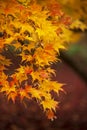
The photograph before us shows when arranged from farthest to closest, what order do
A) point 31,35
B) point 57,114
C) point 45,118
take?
point 57,114, point 45,118, point 31,35

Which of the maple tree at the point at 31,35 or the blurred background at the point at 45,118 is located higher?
the maple tree at the point at 31,35

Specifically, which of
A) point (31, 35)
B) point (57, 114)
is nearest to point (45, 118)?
point (57, 114)

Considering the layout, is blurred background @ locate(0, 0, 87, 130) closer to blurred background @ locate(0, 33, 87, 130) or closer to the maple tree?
blurred background @ locate(0, 33, 87, 130)

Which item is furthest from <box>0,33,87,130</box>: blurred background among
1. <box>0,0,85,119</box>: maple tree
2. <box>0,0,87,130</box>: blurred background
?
<box>0,0,85,119</box>: maple tree

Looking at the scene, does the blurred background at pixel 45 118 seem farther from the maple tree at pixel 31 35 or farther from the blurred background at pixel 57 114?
the maple tree at pixel 31 35

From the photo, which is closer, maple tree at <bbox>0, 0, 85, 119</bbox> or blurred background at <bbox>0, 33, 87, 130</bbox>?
maple tree at <bbox>0, 0, 85, 119</bbox>

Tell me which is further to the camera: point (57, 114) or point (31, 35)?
point (57, 114)

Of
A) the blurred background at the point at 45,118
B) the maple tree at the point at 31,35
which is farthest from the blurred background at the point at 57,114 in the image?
the maple tree at the point at 31,35

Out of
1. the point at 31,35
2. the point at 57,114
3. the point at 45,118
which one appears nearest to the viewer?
the point at 31,35

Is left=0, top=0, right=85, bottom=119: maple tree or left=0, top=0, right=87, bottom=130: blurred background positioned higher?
left=0, top=0, right=85, bottom=119: maple tree

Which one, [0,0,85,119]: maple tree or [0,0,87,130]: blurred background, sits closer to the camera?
[0,0,85,119]: maple tree

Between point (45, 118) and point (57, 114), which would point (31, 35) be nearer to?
point (45, 118)

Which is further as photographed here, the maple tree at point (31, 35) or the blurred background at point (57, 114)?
the blurred background at point (57, 114)
